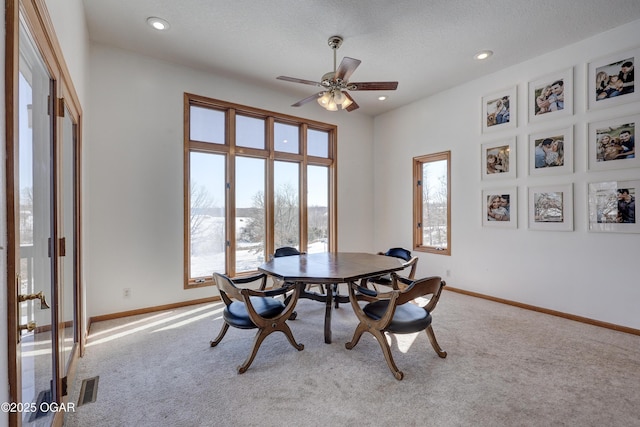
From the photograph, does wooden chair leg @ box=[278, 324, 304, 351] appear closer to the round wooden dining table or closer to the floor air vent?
the round wooden dining table

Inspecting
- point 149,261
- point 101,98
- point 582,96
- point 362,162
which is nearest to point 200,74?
point 101,98

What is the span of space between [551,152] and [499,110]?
90cm

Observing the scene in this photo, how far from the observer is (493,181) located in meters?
4.34

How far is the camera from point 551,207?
376 centimetres

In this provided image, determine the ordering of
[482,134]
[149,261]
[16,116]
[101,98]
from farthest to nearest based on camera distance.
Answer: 1. [482,134]
2. [149,261]
3. [101,98]
4. [16,116]

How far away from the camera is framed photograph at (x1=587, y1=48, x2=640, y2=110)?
10.5ft

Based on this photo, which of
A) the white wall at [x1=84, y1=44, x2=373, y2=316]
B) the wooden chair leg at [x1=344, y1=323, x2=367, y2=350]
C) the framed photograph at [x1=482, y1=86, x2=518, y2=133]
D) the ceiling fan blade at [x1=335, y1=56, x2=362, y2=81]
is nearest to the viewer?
the ceiling fan blade at [x1=335, y1=56, x2=362, y2=81]

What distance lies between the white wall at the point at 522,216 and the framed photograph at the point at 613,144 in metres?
0.07

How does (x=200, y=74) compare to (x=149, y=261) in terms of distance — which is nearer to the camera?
(x=149, y=261)

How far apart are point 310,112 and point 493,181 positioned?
9.87 ft

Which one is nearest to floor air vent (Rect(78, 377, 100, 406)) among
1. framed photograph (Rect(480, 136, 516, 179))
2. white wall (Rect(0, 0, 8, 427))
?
white wall (Rect(0, 0, 8, 427))

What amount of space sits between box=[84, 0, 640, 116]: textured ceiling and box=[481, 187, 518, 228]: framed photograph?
66.0 inches

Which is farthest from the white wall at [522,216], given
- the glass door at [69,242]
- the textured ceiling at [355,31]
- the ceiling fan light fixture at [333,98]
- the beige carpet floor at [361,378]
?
the glass door at [69,242]

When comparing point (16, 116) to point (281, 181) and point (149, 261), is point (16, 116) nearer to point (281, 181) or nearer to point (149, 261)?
point (149, 261)
